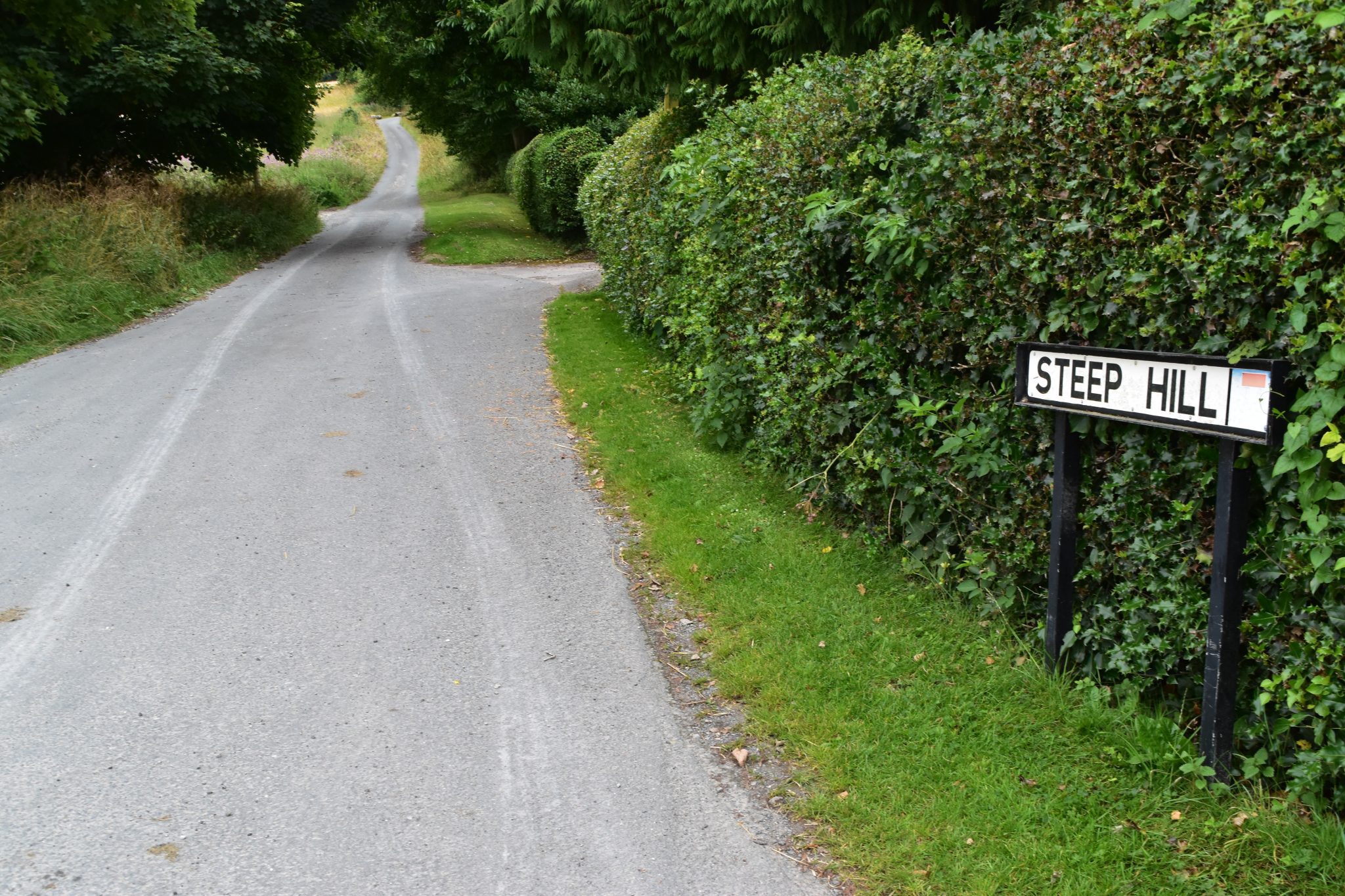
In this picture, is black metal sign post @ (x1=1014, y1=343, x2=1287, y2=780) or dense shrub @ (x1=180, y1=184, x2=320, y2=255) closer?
black metal sign post @ (x1=1014, y1=343, x2=1287, y2=780)

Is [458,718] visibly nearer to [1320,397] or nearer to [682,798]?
[682,798]

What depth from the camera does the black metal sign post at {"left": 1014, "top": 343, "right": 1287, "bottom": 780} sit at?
322 centimetres

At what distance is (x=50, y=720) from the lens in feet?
14.8

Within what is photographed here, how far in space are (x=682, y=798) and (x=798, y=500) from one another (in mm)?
3180

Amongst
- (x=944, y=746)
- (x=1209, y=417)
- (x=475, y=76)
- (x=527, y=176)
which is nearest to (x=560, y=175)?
(x=527, y=176)

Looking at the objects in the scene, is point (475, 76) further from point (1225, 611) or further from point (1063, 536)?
point (1225, 611)

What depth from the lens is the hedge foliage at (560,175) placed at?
85.3 ft

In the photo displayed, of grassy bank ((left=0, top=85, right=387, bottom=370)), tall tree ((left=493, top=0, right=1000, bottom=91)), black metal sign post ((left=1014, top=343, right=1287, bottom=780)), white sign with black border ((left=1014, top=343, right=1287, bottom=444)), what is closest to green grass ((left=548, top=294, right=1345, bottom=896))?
black metal sign post ((left=1014, top=343, right=1287, bottom=780))

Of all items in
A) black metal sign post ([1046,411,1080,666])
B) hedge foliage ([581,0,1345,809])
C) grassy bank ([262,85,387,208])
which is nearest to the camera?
hedge foliage ([581,0,1345,809])

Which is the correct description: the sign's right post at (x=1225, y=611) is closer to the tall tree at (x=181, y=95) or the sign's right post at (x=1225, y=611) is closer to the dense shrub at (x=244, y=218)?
the tall tree at (x=181, y=95)

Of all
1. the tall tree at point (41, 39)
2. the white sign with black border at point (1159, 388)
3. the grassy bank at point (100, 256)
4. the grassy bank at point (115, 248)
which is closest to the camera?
the white sign with black border at point (1159, 388)

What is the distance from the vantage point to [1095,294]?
3.79 m

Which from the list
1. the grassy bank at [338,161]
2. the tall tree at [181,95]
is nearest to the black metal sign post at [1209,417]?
the tall tree at [181,95]

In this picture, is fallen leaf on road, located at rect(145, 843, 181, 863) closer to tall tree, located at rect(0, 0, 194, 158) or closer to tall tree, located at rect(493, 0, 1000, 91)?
tall tree, located at rect(493, 0, 1000, 91)
